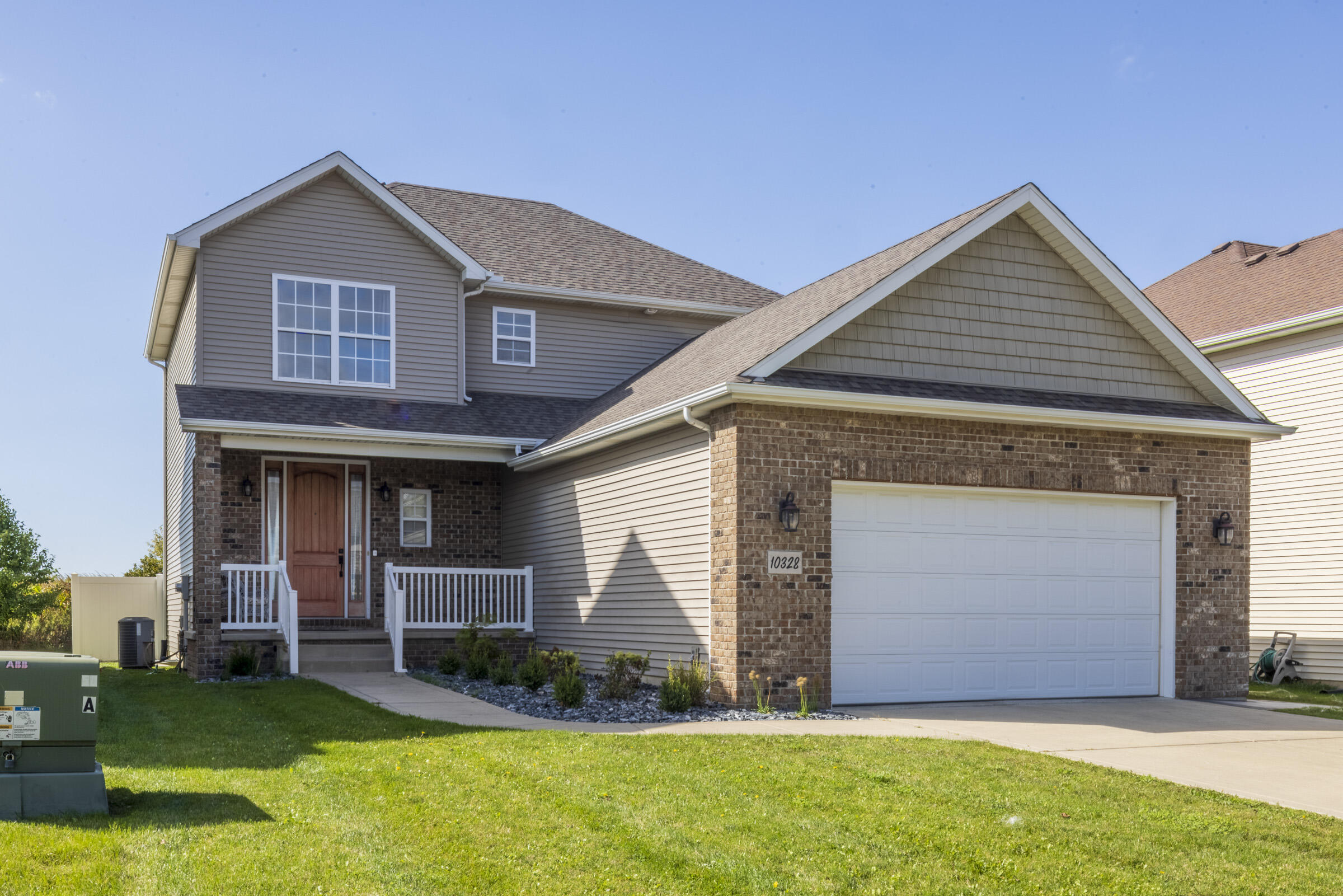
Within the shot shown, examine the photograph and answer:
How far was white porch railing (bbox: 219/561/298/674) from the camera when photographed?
14570 millimetres

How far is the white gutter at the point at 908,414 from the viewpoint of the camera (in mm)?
11711

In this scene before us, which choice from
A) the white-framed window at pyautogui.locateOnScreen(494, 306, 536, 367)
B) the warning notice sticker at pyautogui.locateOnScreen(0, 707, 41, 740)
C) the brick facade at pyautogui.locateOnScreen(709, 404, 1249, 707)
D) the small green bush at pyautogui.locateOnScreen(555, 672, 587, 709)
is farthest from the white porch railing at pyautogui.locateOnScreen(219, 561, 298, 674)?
the warning notice sticker at pyautogui.locateOnScreen(0, 707, 41, 740)

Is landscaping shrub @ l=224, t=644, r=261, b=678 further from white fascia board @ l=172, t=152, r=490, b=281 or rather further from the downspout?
white fascia board @ l=172, t=152, r=490, b=281

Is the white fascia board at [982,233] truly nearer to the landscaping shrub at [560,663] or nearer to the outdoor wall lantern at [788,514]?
the outdoor wall lantern at [788,514]

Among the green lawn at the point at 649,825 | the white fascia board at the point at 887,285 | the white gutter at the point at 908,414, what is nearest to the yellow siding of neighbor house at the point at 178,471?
the white gutter at the point at 908,414

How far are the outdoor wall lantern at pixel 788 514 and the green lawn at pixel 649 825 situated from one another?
3.00 meters

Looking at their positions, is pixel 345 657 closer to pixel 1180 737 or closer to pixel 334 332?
pixel 334 332

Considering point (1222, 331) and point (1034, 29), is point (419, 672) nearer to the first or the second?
point (1034, 29)

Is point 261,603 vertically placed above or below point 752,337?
below

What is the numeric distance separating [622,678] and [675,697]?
1.18 m

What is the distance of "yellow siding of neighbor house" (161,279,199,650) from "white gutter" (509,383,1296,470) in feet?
20.8

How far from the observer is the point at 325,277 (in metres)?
17.2

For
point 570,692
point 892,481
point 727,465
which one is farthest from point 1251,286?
point 570,692

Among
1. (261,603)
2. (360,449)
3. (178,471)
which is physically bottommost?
(261,603)
